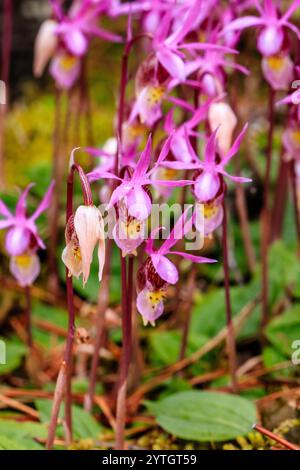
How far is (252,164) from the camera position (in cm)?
219

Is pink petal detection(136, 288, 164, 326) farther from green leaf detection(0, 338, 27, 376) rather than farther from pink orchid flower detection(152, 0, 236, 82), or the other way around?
green leaf detection(0, 338, 27, 376)

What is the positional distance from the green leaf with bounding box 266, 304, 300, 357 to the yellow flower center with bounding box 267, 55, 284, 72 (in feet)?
1.59

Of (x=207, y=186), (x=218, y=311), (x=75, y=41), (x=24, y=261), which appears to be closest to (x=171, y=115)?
(x=207, y=186)

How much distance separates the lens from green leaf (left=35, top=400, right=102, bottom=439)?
1394 millimetres

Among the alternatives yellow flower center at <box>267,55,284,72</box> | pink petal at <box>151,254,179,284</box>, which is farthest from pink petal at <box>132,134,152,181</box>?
yellow flower center at <box>267,55,284,72</box>

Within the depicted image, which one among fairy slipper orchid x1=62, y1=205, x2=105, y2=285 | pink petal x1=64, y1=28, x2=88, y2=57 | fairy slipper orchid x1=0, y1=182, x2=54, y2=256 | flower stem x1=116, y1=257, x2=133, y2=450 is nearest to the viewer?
fairy slipper orchid x1=62, y1=205, x2=105, y2=285

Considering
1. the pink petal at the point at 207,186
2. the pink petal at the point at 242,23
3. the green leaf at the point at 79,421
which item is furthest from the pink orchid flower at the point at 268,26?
the green leaf at the point at 79,421

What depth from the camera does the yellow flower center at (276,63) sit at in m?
→ 1.39

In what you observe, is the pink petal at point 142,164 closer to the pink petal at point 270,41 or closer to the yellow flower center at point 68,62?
the pink petal at point 270,41

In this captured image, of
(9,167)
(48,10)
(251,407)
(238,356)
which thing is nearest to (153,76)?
(251,407)

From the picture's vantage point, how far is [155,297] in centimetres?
112

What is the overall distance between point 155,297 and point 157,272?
0.04 m

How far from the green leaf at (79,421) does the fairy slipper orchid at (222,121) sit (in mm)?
523
